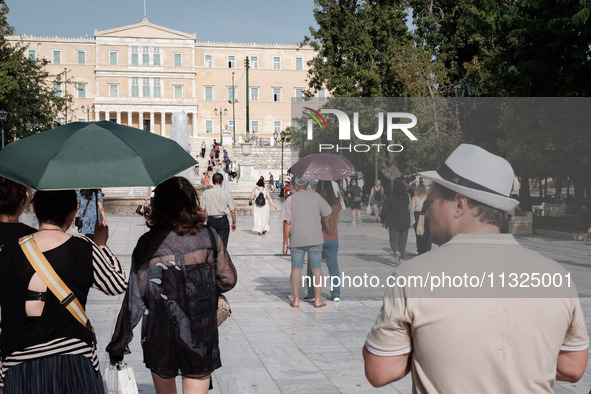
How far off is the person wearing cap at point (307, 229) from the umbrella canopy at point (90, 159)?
195 inches

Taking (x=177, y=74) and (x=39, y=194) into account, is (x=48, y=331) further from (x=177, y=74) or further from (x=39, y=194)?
(x=177, y=74)

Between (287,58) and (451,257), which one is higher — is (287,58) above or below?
above

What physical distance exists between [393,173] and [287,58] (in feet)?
270

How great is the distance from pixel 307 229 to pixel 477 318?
6502mm

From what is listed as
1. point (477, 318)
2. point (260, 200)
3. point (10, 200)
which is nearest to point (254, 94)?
point (260, 200)

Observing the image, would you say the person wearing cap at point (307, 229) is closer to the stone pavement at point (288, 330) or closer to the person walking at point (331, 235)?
the person walking at point (331, 235)

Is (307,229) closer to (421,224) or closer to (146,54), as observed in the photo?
(421,224)

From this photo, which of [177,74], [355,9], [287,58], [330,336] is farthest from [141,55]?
[330,336]

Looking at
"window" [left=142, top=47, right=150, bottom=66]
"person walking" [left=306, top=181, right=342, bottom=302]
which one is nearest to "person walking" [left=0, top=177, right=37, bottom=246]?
"person walking" [left=306, top=181, right=342, bottom=302]

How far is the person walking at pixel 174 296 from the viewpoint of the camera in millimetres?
3531

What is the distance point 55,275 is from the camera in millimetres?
3023

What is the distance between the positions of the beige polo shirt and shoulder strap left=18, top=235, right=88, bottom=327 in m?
1.52

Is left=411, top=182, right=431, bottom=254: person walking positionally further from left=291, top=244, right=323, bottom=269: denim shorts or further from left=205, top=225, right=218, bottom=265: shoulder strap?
left=205, top=225, right=218, bottom=265: shoulder strap

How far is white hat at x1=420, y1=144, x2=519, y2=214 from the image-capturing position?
2.17 m
